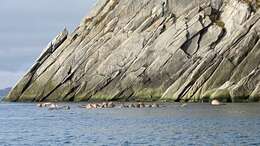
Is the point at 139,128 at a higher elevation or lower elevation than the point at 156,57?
lower

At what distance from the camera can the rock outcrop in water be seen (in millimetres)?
135375

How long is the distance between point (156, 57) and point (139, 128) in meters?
72.3

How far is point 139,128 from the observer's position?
76.9 metres

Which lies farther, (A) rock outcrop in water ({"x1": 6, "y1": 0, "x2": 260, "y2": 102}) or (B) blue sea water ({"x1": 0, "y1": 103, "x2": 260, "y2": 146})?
(A) rock outcrop in water ({"x1": 6, "y1": 0, "x2": 260, "y2": 102})

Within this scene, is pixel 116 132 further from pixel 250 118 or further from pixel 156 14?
pixel 156 14

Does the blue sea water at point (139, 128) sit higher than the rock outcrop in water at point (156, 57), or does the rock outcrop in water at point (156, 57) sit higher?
the rock outcrop in water at point (156, 57)

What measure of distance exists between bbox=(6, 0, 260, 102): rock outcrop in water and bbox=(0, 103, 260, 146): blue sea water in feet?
93.2

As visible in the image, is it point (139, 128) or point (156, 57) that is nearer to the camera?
point (139, 128)

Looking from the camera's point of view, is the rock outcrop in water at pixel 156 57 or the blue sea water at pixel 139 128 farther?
the rock outcrop in water at pixel 156 57

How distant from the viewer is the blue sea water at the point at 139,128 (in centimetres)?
6272

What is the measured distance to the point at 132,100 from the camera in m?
146

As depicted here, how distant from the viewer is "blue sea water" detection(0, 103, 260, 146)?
6272cm

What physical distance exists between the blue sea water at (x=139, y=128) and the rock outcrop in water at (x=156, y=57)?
28.4 metres

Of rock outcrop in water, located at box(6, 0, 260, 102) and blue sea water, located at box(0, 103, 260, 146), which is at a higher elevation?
rock outcrop in water, located at box(6, 0, 260, 102)
